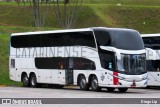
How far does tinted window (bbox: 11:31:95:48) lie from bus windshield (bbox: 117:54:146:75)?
201 centimetres

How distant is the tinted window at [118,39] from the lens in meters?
30.0

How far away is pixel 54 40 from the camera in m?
34.0

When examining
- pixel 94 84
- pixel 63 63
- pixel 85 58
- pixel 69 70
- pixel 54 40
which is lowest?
pixel 94 84

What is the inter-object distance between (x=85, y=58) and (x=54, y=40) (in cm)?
344

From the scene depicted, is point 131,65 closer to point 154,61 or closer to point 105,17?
point 154,61

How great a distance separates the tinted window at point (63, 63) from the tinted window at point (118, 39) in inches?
64.1

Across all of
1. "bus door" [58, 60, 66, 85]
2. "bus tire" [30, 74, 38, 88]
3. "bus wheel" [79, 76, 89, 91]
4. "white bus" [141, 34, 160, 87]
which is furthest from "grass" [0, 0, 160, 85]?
"bus wheel" [79, 76, 89, 91]

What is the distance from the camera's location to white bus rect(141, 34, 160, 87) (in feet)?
115

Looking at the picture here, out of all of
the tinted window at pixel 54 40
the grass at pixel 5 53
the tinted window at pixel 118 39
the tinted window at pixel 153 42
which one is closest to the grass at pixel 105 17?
the grass at pixel 5 53

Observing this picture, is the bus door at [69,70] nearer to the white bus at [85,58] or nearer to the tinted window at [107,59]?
the white bus at [85,58]

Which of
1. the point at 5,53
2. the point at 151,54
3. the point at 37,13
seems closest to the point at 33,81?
Result: the point at 151,54

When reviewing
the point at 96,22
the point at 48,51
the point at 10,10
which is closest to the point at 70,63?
the point at 48,51

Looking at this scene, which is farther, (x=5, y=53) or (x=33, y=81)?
(x=5, y=53)

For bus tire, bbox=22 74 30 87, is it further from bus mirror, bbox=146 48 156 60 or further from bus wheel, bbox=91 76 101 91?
bus mirror, bbox=146 48 156 60
